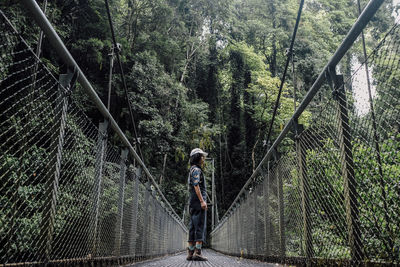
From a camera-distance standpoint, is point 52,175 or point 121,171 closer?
point 52,175

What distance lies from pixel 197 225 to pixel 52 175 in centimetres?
190

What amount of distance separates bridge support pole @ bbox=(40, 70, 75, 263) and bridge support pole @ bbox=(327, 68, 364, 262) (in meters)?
1.20

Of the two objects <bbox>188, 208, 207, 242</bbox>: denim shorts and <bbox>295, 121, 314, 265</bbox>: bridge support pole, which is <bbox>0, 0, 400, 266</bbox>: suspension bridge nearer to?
<bbox>295, 121, 314, 265</bbox>: bridge support pole

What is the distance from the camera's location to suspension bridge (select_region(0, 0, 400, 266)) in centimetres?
114

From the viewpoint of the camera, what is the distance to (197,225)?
301 cm

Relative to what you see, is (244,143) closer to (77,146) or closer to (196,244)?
(196,244)

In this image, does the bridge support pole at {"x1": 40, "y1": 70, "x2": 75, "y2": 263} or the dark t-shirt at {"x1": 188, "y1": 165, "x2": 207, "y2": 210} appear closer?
the bridge support pole at {"x1": 40, "y1": 70, "x2": 75, "y2": 263}

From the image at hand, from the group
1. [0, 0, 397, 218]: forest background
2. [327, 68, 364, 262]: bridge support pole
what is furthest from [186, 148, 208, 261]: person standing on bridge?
[0, 0, 397, 218]: forest background

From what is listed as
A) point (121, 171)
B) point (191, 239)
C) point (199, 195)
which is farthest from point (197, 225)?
point (121, 171)

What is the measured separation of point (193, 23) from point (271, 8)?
5.61 m

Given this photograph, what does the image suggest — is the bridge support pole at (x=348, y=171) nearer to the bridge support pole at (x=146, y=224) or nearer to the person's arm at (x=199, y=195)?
the person's arm at (x=199, y=195)

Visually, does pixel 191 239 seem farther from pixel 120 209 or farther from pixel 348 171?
pixel 348 171

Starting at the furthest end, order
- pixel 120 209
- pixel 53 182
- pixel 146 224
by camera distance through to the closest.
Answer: pixel 146 224 < pixel 120 209 < pixel 53 182

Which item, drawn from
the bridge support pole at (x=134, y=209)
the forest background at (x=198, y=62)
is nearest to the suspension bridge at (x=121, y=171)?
the bridge support pole at (x=134, y=209)
